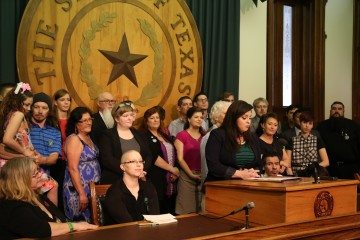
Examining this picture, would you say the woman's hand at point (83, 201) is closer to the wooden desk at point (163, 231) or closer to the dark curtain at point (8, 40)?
the wooden desk at point (163, 231)

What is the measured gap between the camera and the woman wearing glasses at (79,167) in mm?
3873

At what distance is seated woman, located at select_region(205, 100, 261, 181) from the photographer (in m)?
3.28

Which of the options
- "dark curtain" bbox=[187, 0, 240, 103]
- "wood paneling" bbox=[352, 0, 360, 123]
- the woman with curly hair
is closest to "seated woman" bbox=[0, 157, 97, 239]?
the woman with curly hair

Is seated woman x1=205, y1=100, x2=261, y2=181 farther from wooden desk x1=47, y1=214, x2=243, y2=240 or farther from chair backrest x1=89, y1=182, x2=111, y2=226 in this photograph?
chair backrest x1=89, y1=182, x2=111, y2=226

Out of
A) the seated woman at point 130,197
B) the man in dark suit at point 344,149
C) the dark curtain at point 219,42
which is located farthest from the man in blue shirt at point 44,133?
the man in dark suit at point 344,149

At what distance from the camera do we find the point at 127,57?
5.34 metres

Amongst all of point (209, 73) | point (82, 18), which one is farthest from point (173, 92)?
point (82, 18)

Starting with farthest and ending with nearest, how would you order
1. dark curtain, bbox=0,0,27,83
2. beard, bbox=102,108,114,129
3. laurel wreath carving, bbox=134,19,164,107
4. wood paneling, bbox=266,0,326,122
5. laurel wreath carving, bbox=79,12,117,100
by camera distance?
wood paneling, bbox=266,0,326,122 < laurel wreath carving, bbox=134,19,164,107 < laurel wreath carving, bbox=79,12,117,100 < beard, bbox=102,108,114,129 < dark curtain, bbox=0,0,27,83

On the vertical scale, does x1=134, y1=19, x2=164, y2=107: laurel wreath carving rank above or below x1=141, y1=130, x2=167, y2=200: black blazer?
above

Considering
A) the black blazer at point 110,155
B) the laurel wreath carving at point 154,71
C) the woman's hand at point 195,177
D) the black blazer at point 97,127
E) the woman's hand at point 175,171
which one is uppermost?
the laurel wreath carving at point 154,71

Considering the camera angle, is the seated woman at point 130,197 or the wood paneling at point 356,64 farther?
the wood paneling at point 356,64

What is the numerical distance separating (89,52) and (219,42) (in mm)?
1746

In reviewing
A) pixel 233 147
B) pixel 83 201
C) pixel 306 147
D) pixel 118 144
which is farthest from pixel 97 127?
pixel 306 147

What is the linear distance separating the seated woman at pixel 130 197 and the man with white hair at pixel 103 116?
1.30 meters
